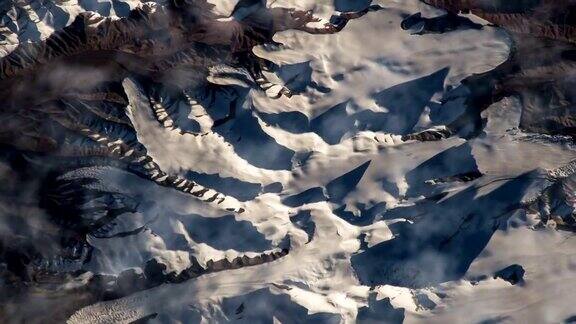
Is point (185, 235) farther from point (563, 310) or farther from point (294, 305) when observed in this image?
point (563, 310)

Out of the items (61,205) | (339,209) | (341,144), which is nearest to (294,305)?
(339,209)

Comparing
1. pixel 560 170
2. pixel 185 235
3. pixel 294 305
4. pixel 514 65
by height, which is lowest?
pixel 294 305

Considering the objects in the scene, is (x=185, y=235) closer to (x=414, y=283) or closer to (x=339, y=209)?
(x=339, y=209)

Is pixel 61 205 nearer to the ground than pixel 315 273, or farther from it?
farther from it

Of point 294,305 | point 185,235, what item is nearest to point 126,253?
point 185,235
